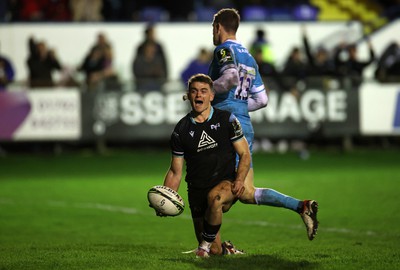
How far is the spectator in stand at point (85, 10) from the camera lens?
85.1 feet

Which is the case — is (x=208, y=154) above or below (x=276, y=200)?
above

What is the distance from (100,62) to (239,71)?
15312mm

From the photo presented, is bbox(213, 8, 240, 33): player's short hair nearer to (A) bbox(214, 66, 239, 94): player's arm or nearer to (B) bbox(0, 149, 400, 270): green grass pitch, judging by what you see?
(A) bbox(214, 66, 239, 94): player's arm

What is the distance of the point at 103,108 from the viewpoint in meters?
23.2

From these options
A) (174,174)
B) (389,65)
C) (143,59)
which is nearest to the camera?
(174,174)

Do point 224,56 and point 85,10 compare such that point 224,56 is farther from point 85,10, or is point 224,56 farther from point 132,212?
point 85,10

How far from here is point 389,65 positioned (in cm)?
2559

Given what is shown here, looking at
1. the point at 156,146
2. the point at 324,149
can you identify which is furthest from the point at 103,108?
the point at 324,149

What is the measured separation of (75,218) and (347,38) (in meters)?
15.3

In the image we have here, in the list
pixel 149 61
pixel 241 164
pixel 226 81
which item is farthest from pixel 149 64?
pixel 241 164

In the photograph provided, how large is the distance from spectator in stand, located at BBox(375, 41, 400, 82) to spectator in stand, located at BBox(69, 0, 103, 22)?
748cm

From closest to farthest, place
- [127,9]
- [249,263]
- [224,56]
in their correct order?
[249,263] < [224,56] < [127,9]

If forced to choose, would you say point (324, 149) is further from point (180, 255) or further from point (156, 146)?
point (180, 255)

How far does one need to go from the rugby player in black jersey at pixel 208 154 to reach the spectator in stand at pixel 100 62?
15409 millimetres
